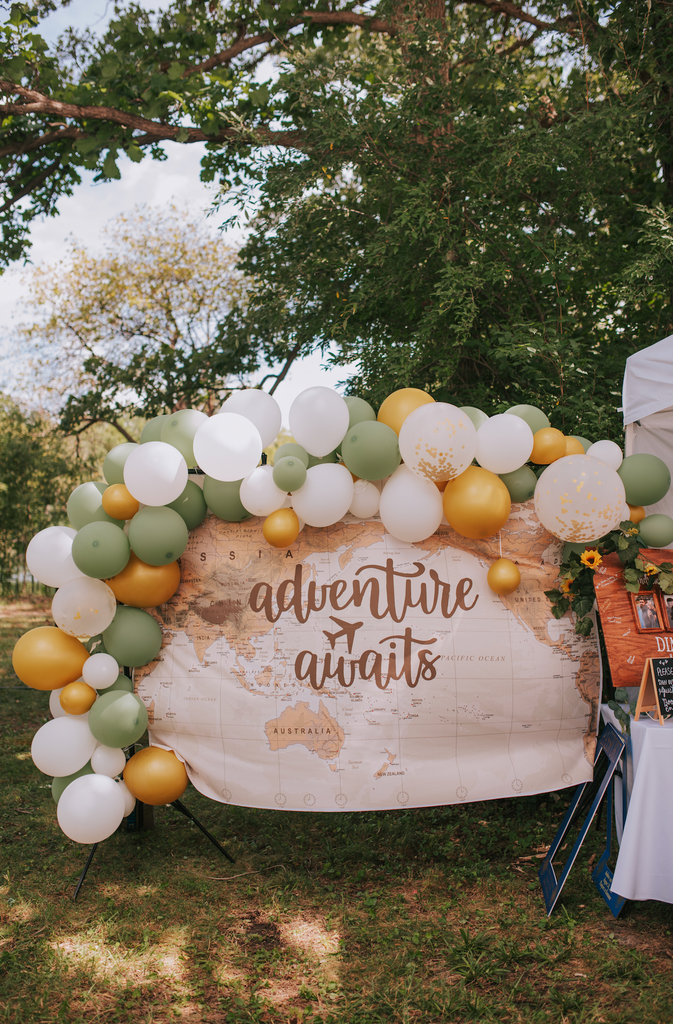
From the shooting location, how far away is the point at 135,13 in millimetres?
5977

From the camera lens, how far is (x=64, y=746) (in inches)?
105

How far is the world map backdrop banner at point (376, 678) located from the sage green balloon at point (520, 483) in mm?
69

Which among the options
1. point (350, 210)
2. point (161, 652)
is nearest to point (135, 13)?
point (350, 210)

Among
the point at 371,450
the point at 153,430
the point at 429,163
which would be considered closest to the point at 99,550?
the point at 153,430

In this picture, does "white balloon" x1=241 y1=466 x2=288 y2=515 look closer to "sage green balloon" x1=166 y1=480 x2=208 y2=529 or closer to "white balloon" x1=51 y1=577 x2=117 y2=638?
"sage green balloon" x1=166 y1=480 x2=208 y2=529

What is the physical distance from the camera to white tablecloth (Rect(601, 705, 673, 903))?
7.53ft

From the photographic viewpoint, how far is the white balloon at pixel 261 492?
8.92 ft

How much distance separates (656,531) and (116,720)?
238 centimetres

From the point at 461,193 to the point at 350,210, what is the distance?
42.1 inches

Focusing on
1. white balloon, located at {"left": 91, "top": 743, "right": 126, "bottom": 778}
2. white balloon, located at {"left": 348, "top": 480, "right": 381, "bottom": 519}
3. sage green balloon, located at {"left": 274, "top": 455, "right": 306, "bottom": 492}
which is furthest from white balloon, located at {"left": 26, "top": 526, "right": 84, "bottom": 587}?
white balloon, located at {"left": 348, "top": 480, "right": 381, "bottom": 519}

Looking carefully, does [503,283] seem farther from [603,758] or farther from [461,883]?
[461,883]

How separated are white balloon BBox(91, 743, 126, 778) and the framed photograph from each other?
7.24ft

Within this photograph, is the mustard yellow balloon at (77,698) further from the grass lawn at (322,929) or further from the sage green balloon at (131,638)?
the grass lawn at (322,929)

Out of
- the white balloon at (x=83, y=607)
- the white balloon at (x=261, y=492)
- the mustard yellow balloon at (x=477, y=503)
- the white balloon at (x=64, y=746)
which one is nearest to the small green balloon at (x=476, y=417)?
the mustard yellow balloon at (x=477, y=503)
